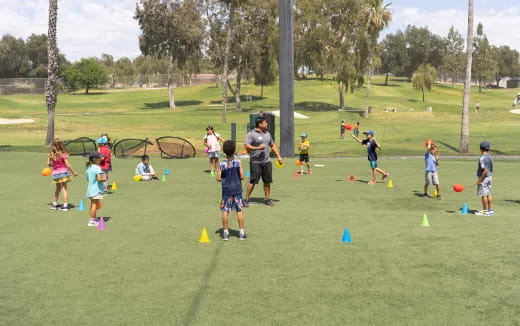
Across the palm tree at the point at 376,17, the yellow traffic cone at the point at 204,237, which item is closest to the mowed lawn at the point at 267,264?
the yellow traffic cone at the point at 204,237


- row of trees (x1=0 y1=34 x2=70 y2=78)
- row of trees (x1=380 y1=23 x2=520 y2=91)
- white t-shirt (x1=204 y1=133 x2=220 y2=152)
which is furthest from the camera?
row of trees (x1=380 y1=23 x2=520 y2=91)

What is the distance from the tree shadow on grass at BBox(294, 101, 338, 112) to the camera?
7444cm

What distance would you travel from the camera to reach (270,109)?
74250 millimetres

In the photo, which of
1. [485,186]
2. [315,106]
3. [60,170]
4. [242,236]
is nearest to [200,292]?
Answer: [242,236]

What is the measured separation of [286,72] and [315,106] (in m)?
52.9

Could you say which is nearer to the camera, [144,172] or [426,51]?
[144,172]

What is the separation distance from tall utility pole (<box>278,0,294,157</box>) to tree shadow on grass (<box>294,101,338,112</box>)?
4671cm

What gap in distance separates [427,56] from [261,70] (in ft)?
283

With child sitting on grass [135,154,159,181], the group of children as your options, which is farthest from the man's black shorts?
child sitting on grass [135,154,159,181]

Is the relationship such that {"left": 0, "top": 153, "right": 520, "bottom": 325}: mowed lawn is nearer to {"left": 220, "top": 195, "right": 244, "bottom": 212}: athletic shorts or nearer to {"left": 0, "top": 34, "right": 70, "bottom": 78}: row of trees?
{"left": 220, "top": 195, "right": 244, "bottom": 212}: athletic shorts

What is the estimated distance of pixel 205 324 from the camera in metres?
6.06

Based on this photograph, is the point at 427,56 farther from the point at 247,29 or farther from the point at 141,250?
the point at 141,250

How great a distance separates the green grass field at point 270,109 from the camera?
34.7 meters

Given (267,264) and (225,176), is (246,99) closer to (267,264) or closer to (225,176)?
(225,176)
